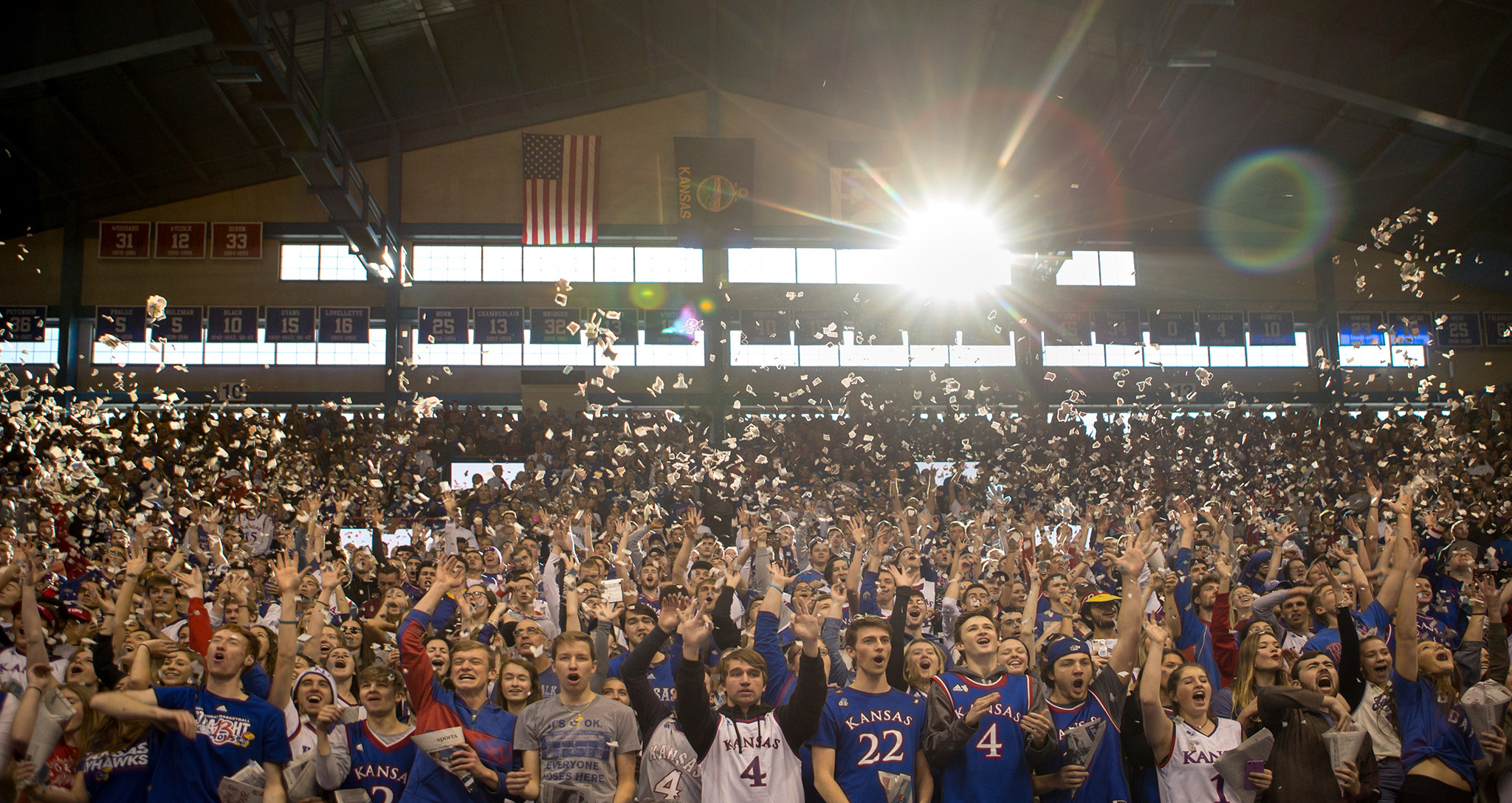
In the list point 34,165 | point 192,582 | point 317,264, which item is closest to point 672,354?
point 317,264

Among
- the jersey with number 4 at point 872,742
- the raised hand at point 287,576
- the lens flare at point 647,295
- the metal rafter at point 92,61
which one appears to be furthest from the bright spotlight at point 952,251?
the raised hand at point 287,576

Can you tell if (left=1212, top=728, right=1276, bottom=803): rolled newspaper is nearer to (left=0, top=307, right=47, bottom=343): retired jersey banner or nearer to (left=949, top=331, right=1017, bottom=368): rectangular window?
(left=949, top=331, right=1017, bottom=368): rectangular window

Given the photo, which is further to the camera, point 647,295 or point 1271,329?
point 1271,329

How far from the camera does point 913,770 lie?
218 inches

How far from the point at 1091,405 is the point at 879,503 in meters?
10.1

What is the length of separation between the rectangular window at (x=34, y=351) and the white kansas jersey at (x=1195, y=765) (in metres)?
24.9

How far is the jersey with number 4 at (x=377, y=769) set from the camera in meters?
5.52

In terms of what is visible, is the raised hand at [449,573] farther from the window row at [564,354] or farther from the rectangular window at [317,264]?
the rectangular window at [317,264]

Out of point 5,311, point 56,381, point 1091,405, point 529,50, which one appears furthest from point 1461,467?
point 5,311

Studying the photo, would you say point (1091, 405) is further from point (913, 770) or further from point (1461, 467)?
point (913, 770)

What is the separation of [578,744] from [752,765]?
0.87 m

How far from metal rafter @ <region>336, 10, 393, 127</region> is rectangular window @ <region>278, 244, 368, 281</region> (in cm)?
324

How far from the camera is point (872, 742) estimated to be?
5500 mm

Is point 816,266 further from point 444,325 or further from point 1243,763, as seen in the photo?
point 1243,763
